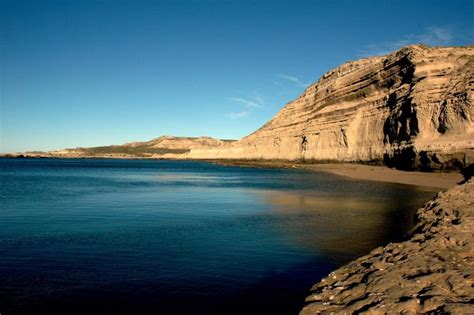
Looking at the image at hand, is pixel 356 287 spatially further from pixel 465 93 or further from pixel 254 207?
pixel 465 93

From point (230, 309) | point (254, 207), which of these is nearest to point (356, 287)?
point (230, 309)

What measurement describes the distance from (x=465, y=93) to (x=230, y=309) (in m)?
45.9

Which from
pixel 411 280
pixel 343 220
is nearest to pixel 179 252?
pixel 411 280

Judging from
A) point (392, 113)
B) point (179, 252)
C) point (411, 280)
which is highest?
point (392, 113)

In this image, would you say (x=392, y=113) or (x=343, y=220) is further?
(x=392, y=113)

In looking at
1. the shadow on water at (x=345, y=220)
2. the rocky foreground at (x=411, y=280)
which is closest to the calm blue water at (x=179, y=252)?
the shadow on water at (x=345, y=220)

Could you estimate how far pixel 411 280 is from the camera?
22.4 ft

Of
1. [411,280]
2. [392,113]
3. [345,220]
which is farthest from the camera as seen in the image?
[392,113]

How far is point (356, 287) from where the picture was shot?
704 cm

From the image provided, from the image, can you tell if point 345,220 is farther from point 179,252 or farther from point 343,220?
point 179,252

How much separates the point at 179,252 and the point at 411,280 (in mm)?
7775

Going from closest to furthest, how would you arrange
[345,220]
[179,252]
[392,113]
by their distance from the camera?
[179,252], [345,220], [392,113]

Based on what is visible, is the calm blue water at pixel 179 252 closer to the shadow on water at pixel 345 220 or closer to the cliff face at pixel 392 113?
the shadow on water at pixel 345 220

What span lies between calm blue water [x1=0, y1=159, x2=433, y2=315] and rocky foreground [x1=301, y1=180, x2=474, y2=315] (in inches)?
56.1
